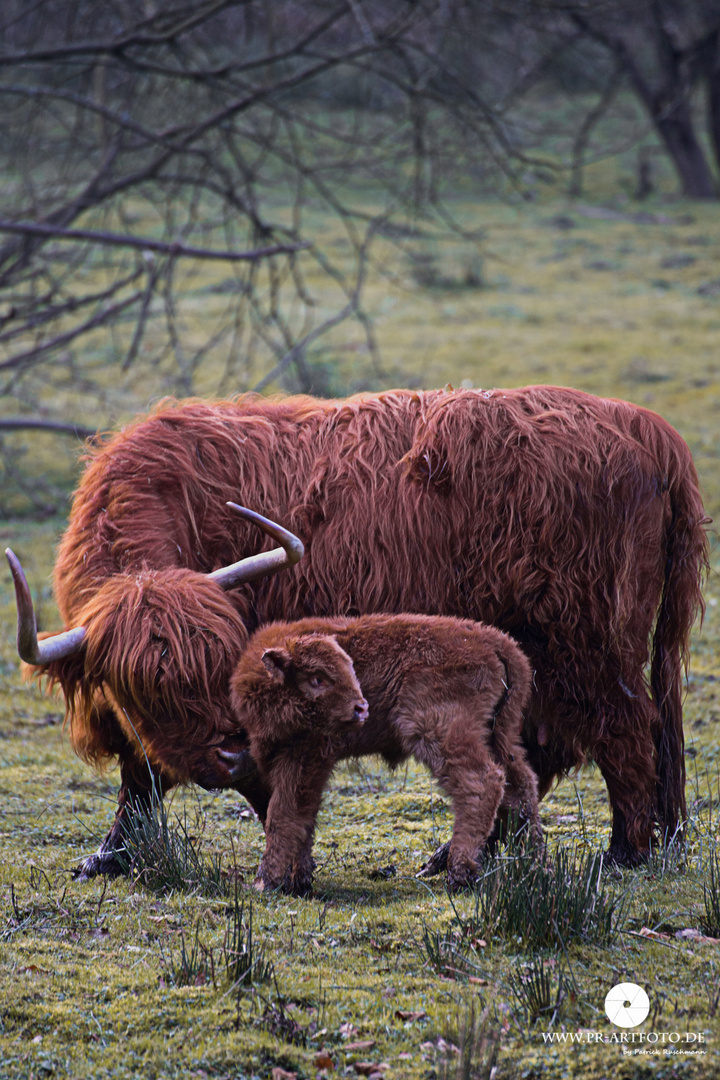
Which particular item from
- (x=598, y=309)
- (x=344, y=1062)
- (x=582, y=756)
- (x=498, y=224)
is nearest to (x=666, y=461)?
(x=582, y=756)

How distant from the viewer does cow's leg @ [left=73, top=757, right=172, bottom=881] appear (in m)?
4.29

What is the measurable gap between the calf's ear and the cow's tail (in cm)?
169

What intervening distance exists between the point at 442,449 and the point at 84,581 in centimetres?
160

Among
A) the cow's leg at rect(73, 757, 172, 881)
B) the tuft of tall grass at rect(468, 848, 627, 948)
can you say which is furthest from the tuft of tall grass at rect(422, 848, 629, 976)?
the cow's leg at rect(73, 757, 172, 881)

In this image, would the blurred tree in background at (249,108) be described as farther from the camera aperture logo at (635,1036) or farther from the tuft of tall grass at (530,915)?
the camera aperture logo at (635,1036)

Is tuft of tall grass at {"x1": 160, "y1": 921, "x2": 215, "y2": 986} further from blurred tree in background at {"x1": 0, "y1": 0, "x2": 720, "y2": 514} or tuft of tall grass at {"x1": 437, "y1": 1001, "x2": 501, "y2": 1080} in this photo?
blurred tree in background at {"x1": 0, "y1": 0, "x2": 720, "y2": 514}

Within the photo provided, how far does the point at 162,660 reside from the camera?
4.02 m

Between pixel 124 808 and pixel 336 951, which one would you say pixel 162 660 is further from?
pixel 336 951

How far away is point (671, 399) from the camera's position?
45.4 feet

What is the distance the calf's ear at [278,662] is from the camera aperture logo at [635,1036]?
159 centimetres

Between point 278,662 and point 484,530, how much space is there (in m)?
1.11

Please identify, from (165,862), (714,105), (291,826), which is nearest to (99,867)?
(165,862)

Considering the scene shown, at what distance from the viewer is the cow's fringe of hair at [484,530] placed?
4.45 metres

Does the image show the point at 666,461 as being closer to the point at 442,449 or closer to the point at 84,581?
the point at 442,449
